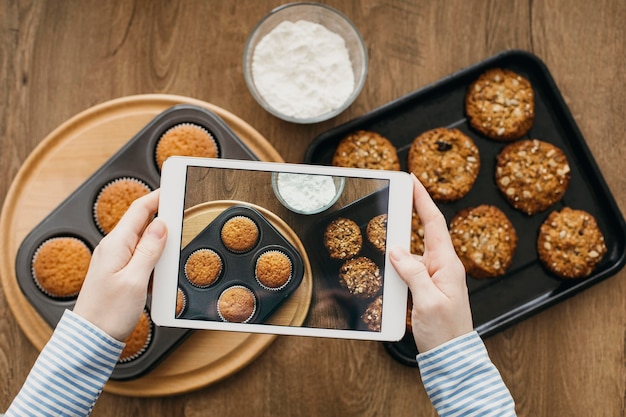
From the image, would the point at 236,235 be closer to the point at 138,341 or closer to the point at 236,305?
the point at 236,305

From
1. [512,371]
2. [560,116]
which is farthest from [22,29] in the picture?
[512,371]

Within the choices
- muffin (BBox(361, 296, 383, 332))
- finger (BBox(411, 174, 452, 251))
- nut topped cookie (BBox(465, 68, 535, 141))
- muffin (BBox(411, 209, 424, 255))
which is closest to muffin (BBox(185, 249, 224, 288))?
muffin (BBox(361, 296, 383, 332))

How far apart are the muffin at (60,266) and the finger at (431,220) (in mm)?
763

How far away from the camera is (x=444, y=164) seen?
139cm

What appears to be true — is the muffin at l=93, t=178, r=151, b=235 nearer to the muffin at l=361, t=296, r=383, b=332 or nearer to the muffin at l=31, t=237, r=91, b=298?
the muffin at l=31, t=237, r=91, b=298

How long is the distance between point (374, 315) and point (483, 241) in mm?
496

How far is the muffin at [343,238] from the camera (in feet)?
3.34

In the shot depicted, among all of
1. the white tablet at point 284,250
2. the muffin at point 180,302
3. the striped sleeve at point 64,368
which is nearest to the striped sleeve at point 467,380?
the white tablet at point 284,250

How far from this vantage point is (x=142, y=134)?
1.30 meters

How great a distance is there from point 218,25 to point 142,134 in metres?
0.36

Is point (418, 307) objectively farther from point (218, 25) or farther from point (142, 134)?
point (218, 25)

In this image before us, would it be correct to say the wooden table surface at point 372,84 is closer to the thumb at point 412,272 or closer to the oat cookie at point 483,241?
the oat cookie at point 483,241

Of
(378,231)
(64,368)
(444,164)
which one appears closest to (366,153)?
(444,164)

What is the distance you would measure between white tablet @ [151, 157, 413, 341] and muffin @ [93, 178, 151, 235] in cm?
34
